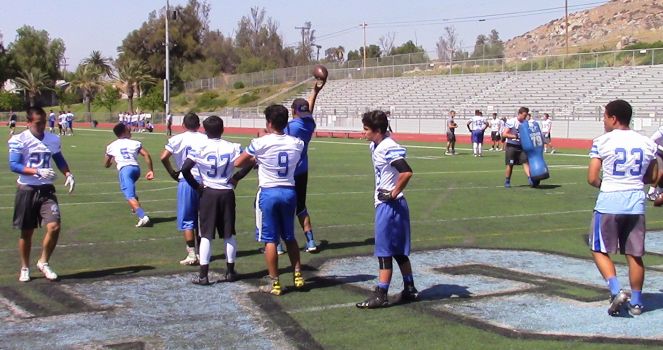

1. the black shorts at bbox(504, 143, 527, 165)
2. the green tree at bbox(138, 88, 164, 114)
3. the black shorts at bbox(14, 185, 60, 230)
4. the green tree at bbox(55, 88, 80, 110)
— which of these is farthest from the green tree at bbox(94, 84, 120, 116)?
the black shorts at bbox(14, 185, 60, 230)

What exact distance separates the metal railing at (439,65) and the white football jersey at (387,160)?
146 feet

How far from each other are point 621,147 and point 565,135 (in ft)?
111

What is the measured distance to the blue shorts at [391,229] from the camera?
7215 millimetres

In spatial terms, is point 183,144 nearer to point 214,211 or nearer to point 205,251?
point 214,211

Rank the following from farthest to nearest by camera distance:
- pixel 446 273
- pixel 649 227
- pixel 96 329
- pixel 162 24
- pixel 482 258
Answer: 1. pixel 162 24
2. pixel 649 227
3. pixel 482 258
4. pixel 446 273
5. pixel 96 329

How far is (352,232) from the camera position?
11781 mm

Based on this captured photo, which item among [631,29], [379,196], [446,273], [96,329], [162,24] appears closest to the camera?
[96,329]

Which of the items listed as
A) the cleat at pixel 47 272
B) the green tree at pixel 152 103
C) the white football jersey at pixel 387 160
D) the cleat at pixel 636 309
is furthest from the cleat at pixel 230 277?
the green tree at pixel 152 103

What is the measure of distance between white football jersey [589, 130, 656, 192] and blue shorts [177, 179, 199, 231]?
4.40 meters

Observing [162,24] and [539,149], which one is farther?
[162,24]

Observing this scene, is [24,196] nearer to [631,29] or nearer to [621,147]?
[621,147]

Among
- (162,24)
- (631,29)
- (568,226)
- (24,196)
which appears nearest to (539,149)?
(568,226)

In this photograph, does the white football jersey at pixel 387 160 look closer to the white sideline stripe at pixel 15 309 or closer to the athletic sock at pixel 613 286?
the athletic sock at pixel 613 286

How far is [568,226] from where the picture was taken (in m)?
12.3
